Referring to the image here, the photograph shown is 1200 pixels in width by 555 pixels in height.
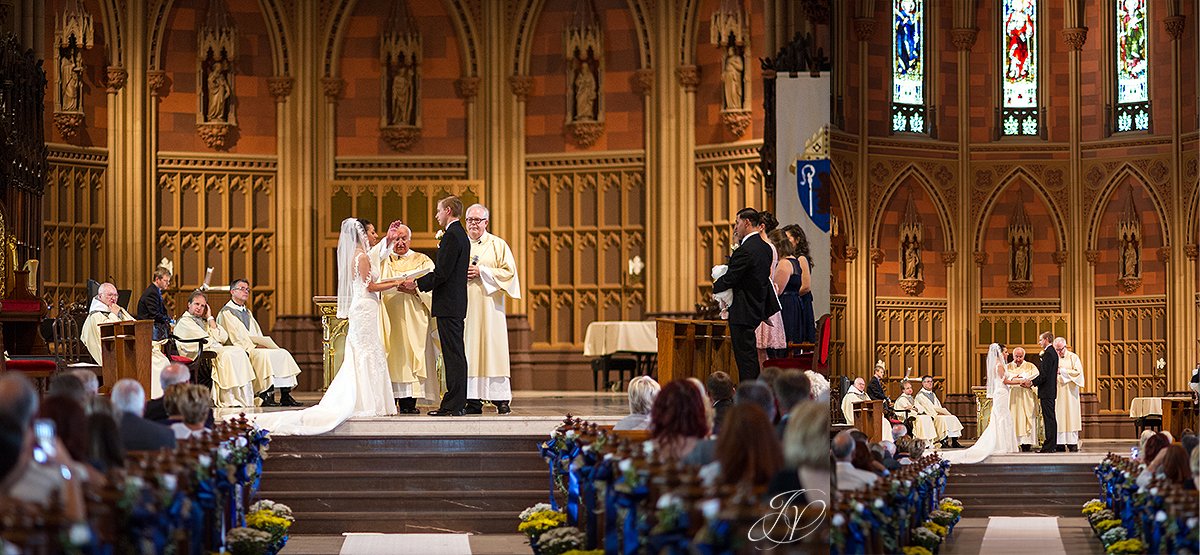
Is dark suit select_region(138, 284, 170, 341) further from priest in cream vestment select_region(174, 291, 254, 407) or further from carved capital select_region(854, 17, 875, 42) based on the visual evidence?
carved capital select_region(854, 17, 875, 42)

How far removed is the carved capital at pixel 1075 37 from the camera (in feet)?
77.4

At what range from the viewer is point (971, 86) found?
23844 millimetres

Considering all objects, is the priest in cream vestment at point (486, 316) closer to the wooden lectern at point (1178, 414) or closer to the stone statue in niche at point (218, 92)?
the stone statue in niche at point (218, 92)

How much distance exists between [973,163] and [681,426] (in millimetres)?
17026

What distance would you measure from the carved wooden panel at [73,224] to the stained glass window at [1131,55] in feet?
44.4

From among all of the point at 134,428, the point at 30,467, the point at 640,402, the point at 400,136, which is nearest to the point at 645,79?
the point at 400,136

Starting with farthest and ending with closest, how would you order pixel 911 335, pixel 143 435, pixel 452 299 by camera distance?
pixel 911 335 → pixel 452 299 → pixel 143 435

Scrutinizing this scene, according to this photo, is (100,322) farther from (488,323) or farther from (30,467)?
(30,467)

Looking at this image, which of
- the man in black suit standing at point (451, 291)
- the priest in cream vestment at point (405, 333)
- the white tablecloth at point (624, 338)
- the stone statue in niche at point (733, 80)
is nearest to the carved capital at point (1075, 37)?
the stone statue in niche at point (733, 80)

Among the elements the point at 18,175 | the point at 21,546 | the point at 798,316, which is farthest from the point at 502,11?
the point at 21,546

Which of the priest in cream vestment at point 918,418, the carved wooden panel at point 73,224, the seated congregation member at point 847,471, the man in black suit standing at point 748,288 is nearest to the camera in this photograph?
the seated congregation member at point 847,471

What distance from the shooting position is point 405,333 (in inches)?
513

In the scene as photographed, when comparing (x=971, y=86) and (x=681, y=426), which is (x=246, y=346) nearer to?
(x=681, y=426)

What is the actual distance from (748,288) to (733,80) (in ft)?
29.0
